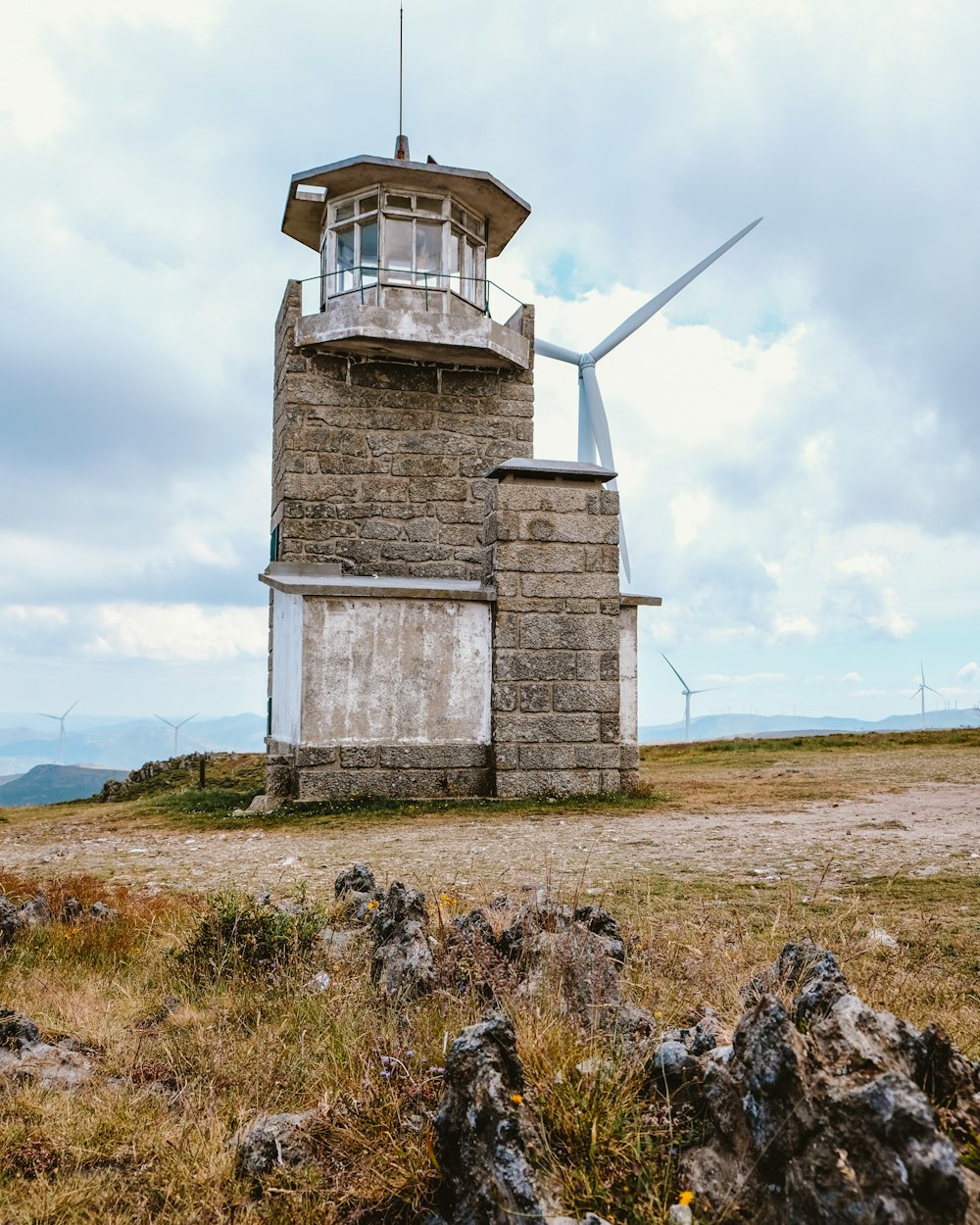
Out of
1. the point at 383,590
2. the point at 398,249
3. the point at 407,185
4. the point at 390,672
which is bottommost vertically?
the point at 390,672

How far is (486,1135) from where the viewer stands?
7.68ft

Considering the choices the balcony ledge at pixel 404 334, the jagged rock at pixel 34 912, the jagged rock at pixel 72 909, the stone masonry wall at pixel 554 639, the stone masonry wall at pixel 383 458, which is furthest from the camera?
the stone masonry wall at pixel 383 458

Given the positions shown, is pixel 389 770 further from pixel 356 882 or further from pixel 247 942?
pixel 247 942

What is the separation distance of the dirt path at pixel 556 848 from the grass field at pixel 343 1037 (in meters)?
0.21

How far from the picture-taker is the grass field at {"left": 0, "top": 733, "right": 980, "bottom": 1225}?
2467 millimetres

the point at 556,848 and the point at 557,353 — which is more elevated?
the point at 557,353

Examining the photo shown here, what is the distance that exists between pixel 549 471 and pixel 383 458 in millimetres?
3958

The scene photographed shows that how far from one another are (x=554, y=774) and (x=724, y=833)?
3858 mm

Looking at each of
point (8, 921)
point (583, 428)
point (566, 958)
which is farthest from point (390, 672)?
point (583, 428)

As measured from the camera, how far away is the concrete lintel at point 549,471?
41.8ft

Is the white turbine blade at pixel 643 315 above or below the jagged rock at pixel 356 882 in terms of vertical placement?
above

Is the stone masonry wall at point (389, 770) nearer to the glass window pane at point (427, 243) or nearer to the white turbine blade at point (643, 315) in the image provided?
the glass window pane at point (427, 243)

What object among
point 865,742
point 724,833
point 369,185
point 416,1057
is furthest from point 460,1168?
point 865,742

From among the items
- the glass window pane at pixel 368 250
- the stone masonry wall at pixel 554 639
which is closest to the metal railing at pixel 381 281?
the glass window pane at pixel 368 250
